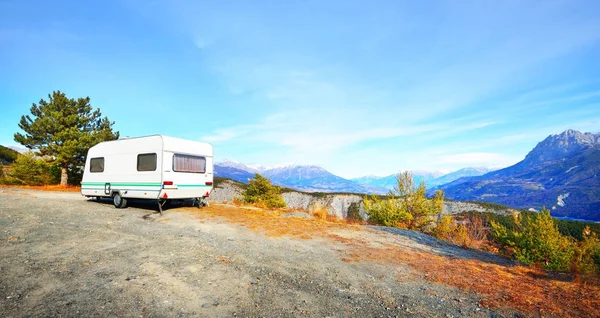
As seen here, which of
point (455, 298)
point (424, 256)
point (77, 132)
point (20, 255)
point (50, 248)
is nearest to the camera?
point (455, 298)

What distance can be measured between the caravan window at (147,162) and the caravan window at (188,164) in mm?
954

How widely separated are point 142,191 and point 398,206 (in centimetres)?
1540

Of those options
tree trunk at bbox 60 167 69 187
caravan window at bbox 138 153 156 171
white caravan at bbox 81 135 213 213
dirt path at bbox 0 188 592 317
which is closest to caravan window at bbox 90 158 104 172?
white caravan at bbox 81 135 213 213

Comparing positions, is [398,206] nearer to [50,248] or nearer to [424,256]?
[424,256]

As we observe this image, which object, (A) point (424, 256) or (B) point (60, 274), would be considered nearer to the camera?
(B) point (60, 274)

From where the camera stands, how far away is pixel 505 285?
6.29 metres

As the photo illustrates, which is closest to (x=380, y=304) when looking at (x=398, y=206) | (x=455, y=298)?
(x=455, y=298)

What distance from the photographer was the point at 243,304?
4703 mm

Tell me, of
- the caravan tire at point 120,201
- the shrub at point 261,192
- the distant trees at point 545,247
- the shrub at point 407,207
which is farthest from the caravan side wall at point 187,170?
the distant trees at point 545,247

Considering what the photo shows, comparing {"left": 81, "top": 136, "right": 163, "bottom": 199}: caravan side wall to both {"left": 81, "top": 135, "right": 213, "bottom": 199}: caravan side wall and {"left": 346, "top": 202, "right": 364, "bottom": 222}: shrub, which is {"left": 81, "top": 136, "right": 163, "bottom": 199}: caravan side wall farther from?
{"left": 346, "top": 202, "right": 364, "bottom": 222}: shrub

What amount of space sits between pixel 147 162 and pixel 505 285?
1468 cm

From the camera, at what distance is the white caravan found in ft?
44.8

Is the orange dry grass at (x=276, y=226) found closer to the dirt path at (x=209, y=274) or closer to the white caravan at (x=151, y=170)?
the dirt path at (x=209, y=274)

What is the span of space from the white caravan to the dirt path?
10.1 feet
